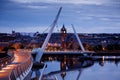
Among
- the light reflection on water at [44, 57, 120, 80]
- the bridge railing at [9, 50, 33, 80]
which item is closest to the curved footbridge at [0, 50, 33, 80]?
the bridge railing at [9, 50, 33, 80]

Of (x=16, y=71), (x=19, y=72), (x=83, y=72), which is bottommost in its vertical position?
(x=83, y=72)

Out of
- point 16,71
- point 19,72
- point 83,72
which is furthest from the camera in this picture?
point 83,72

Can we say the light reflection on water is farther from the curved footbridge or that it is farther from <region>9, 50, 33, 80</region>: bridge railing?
<region>9, 50, 33, 80</region>: bridge railing

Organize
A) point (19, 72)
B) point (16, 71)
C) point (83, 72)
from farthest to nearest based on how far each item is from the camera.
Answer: point (83, 72) → point (19, 72) → point (16, 71)

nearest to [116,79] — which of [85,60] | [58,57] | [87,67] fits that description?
[87,67]

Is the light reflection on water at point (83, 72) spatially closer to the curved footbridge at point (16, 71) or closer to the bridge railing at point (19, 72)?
the curved footbridge at point (16, 71)

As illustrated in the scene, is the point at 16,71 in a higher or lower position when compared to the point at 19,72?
higher

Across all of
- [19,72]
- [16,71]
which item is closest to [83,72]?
[19,72]

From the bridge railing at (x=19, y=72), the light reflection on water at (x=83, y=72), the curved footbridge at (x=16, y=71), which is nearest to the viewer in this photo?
the bridge railing at (x=19, y=72)

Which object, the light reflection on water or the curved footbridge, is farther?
the light reflection on water

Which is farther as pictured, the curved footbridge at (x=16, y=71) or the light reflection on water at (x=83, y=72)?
the light reflection on water at (x=83, y=72)

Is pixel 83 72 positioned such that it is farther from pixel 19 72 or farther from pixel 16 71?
pixel 16 71

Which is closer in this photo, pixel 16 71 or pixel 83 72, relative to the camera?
pixel 16 71

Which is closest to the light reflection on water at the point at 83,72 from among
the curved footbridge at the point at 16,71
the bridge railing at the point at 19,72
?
the curved footbridge at the point at 16,71
